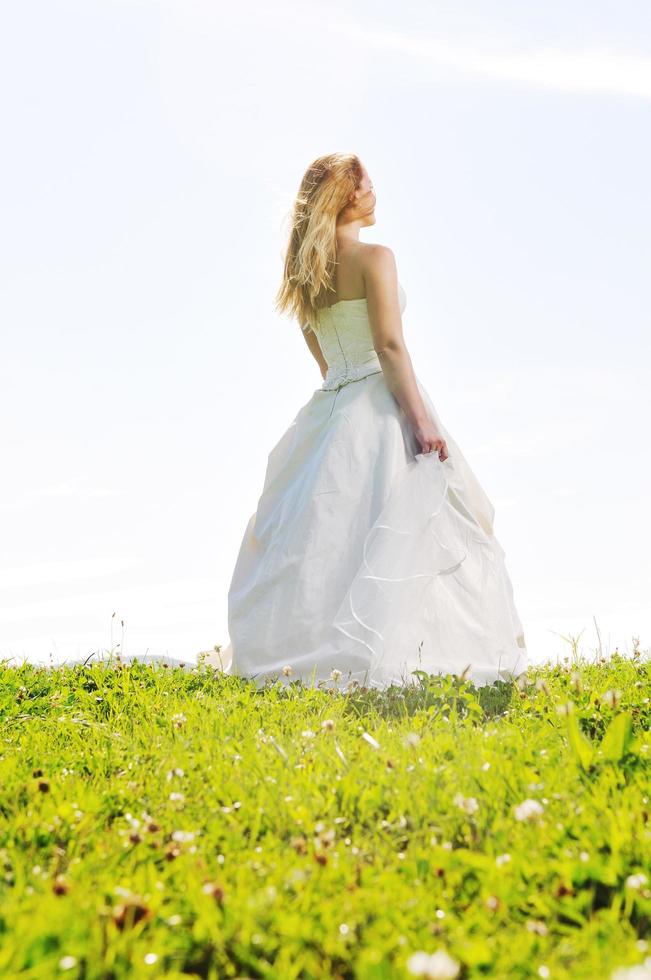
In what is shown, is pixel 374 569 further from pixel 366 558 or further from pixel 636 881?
pixel 636 881

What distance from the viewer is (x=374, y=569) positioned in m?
6.64

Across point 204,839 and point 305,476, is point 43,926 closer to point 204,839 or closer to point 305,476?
point 204,839

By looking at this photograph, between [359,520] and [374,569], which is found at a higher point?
[359,520]

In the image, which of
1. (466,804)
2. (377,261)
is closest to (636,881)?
(466,804)

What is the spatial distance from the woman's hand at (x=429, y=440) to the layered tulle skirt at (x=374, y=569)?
0.10 m

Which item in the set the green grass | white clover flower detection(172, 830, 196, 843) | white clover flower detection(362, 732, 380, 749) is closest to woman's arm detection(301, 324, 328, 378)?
the green grass

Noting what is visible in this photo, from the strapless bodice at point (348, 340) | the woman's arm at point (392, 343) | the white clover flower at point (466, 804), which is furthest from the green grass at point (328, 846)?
the strapless bodice at point (348, 340)

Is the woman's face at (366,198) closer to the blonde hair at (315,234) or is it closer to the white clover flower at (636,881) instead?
the blonde hair at (315,234)

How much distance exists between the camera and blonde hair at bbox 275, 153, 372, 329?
7500 millimetres

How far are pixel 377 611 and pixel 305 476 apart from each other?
1.54 metres

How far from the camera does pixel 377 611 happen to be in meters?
6.52

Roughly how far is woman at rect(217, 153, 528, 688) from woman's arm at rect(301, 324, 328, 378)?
0.81 ft

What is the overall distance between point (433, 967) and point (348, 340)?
19.3 feet

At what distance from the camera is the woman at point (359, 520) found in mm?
6629
